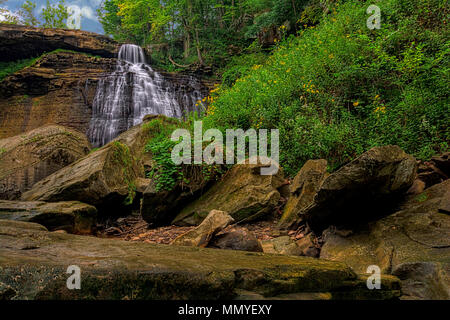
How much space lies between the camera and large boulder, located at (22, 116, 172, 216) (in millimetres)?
5496

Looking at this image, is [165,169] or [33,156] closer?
[165,169]

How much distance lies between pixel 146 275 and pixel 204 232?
2.08 m

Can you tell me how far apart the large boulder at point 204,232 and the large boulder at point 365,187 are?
1214 mm

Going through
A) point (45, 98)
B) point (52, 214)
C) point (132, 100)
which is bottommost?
point (52, 214)

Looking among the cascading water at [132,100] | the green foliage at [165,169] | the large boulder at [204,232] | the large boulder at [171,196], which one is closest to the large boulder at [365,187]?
the large boulder at [204,232]

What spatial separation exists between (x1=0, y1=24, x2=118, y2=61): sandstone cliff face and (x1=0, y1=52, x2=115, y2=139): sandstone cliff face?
3067mm

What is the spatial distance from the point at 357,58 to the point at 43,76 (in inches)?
697

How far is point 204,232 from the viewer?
133 inches

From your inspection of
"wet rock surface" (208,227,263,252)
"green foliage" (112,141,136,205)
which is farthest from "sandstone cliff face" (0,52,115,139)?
"wet rock surface" (208,227,263,252)

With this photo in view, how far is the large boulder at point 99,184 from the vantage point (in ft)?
18.0

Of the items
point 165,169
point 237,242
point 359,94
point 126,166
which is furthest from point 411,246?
point 126,166

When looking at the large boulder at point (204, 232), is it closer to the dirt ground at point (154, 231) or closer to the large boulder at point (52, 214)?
the dirt ground at point (154, 231)

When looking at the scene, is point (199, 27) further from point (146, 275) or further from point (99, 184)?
point (146, 275)
